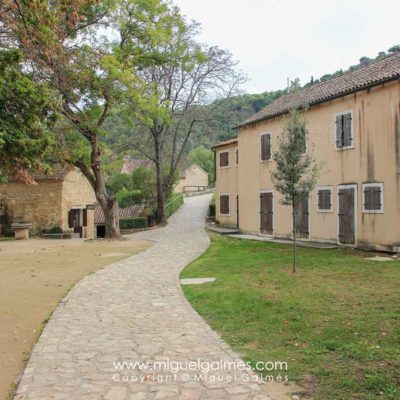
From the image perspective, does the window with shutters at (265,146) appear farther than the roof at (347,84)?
Yes

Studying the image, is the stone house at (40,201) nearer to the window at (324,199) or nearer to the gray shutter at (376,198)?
the window at (324,199)

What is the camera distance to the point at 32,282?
10781 millimetres

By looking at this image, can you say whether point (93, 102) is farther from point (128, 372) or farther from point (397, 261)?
point (128, 372)

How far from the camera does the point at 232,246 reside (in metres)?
18.1

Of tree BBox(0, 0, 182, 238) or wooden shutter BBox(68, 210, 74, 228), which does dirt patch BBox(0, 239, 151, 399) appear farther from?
wooden shutter BBox(68, 210, 74, 228)

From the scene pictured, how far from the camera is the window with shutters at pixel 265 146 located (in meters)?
21.0

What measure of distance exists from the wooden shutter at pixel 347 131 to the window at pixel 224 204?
11.9 metres

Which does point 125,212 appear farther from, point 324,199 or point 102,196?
point 324,199

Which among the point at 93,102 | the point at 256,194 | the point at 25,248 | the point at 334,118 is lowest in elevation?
the point at 25,248

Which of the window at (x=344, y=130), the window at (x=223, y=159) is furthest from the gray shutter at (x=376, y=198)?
the window at (x=223, y=159)

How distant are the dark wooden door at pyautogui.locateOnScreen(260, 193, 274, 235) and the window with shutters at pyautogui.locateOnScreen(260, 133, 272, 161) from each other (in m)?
1.92

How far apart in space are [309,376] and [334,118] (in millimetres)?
14211

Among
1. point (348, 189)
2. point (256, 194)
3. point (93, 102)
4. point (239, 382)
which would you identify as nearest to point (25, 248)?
point (93, 102)

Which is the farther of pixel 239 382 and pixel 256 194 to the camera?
pixel 256 194
